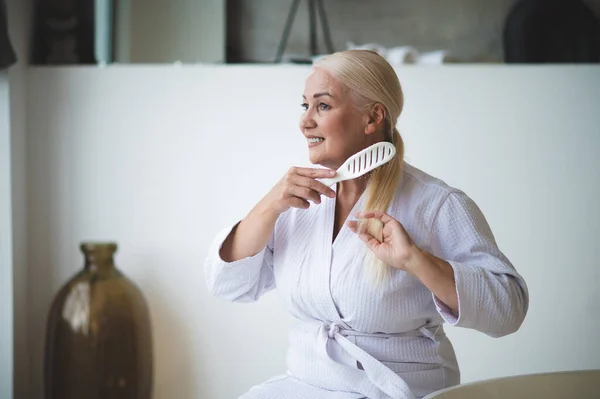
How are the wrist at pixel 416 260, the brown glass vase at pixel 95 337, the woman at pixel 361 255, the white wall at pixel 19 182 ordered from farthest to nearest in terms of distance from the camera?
the white wall at pixel 19 182 < the brown glass vase at pixel 95 337 < the woman at pixel 361 255 < the wrist at pixel 416 260

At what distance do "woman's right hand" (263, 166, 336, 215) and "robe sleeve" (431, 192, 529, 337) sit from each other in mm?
182

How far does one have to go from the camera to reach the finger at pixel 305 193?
107cm

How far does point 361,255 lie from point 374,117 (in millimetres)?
217

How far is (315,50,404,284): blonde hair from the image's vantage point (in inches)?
43.6

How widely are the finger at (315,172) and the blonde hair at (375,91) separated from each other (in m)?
0.09

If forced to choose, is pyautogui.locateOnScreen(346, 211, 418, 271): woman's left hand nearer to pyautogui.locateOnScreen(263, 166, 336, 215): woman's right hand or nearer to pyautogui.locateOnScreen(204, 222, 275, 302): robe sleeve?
pyautogui.locateOnScreen(263, 166, 336, 215): woman's right hand

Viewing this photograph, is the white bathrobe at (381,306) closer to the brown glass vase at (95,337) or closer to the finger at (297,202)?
the finger at (297,202)

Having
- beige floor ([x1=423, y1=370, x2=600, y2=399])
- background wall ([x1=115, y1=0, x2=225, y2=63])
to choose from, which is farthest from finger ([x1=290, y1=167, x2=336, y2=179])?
background wall ([x1=115, y1=0, x2=225, y2=63])

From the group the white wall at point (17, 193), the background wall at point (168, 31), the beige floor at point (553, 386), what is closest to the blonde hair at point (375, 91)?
the beige floor at point (553, 386)

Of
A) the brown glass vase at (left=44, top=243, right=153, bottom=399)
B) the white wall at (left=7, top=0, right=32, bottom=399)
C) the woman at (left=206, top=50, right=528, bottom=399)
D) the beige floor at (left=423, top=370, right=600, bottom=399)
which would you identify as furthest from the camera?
Result: the white wall at (left=7, top=0, right=32, bottom=399)

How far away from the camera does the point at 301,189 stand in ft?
3.51

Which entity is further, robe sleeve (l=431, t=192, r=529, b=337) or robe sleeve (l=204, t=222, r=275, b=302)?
robe sleeve (l=204, t=222, r=275, b=302)

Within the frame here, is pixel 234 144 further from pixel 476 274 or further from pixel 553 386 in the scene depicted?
pixel 553 386

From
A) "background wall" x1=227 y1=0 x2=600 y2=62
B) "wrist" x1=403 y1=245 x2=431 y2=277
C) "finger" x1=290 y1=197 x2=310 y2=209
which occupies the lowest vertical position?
"wrist" x1=403 y1=245 x2=431 y2=277
